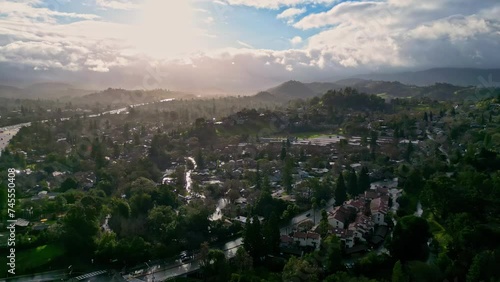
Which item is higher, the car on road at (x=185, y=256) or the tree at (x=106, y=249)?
the tree at (x=106, y=249)

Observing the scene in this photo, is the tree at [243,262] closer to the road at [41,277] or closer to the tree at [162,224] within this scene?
the tree at [162,224]

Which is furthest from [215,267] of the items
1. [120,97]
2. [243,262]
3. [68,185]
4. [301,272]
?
[120,97]

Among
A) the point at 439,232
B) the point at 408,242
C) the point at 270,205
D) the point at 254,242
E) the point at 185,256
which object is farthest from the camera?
the point at 270,205

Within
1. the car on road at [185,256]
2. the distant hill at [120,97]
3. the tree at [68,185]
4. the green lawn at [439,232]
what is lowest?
the car on road at [185,256]

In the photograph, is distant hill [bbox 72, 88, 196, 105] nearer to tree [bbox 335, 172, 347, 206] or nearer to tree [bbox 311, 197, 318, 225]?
tree [bbox 311, 197, 318, 225]

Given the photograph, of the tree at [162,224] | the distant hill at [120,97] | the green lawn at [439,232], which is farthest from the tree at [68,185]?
the distant hill at [120,97]

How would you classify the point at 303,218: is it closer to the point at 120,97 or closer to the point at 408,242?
the point at 408,242

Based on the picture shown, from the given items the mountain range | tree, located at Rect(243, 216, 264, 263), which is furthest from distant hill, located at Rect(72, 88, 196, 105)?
tree, located at Rect(243, 216, 264, 263)
